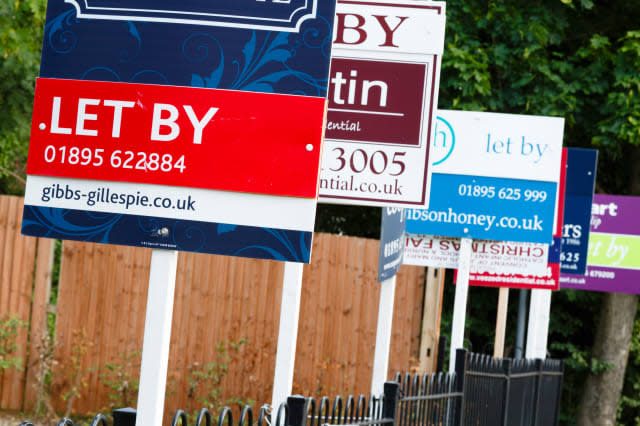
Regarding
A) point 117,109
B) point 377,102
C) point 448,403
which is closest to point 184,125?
point 117,109

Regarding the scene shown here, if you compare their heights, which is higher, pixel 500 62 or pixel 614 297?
pixel 500 62

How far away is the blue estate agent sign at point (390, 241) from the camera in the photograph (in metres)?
5.58

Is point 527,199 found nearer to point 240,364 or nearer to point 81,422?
point 240,364

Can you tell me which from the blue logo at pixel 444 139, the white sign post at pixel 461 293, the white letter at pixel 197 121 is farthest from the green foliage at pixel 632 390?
the white letter at pixel 197 121

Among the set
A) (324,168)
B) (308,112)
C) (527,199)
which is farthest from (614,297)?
(308,112)

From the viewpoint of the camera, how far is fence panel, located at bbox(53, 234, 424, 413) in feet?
32.7

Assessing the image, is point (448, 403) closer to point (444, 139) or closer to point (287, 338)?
point (287, 338)

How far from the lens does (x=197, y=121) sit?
325 cm

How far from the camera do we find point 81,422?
955 centimetres

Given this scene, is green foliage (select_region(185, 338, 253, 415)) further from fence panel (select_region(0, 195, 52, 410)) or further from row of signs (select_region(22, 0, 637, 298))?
row of signs (select_region(22, 0, 637, 298))

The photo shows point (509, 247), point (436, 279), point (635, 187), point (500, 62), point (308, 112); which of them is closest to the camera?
point (308, 112)

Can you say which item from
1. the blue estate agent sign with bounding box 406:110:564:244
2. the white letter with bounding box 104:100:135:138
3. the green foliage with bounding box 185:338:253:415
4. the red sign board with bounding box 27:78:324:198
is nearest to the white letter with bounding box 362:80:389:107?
the red sign board with bounding box 27:78:324:198

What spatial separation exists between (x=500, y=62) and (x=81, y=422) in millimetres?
7619

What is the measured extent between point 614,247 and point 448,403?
329 inches
